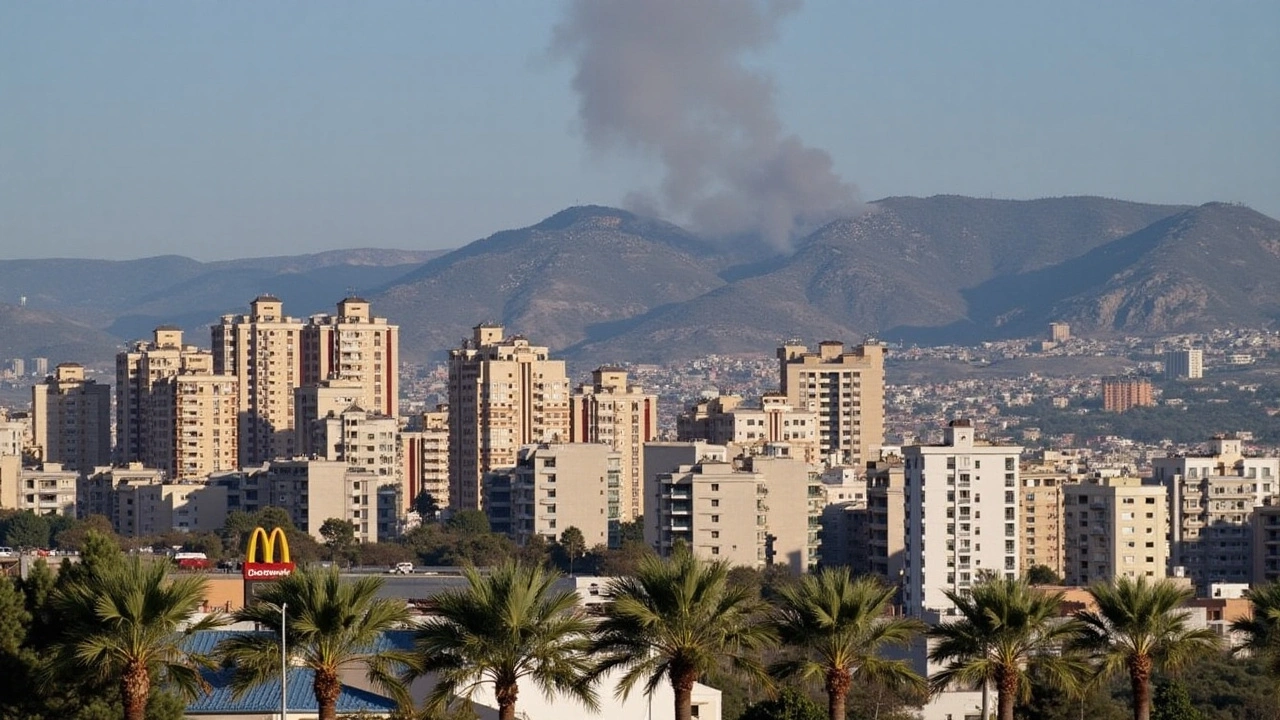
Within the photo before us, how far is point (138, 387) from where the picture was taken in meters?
130

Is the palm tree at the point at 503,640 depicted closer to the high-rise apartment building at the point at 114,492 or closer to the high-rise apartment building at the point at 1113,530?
the high-rise apartment building at the point at 1113,530

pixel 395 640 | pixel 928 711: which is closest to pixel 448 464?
pixel 928 711

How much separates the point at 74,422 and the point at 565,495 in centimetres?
4199

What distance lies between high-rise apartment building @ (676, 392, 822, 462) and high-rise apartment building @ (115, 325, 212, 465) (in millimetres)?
21869

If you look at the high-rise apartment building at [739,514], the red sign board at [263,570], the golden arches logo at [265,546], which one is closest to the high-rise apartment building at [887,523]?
the high-rise apartment building at [739,514]

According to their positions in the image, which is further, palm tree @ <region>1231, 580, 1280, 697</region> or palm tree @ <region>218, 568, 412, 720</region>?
palm tree @ <region>1231, 580, 1280, 697</region>

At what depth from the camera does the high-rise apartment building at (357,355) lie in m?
130

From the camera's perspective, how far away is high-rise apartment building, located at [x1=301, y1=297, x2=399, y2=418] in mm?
130500

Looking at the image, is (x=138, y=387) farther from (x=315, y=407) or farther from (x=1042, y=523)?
(x=1042, y=523)

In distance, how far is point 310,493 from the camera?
343 ft

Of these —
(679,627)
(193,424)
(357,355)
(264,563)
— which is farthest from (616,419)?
(679,627)

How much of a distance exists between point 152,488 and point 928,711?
60572 mm

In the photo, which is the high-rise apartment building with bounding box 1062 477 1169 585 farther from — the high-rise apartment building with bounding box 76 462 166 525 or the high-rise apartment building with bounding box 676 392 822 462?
the high-rise apartment building with bounding box 76 462 166 525

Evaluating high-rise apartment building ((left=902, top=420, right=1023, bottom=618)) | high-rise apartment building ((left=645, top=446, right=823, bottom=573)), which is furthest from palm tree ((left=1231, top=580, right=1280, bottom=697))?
high-rise apartment building ((left=645, top=446, right=823, bottom=573))
